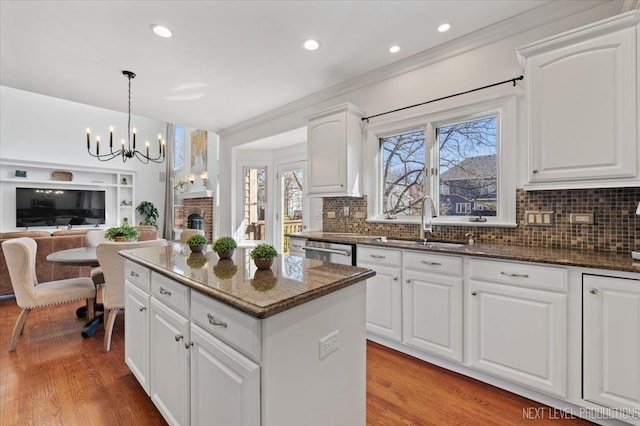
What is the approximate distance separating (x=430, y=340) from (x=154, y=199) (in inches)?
368

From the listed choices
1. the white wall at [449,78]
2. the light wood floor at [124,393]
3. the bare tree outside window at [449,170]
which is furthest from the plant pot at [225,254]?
the white wall at [449,78]

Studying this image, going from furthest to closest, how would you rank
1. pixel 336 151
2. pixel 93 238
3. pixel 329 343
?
pixel 93 238 < pixel 336 151 < pixel 329 343

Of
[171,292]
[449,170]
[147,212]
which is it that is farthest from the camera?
[147,212]

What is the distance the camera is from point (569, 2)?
83.7 inches

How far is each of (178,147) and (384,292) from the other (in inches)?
323

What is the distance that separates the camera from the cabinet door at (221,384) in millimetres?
1011

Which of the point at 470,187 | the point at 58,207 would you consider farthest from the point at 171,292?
the point at 58,207

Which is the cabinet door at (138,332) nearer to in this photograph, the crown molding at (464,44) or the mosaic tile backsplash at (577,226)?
the mosaic tile backsplash at (577,226)

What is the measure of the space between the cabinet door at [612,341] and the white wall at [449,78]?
41.3 inches

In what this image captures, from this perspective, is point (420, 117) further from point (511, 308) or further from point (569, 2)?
point (511, 308)

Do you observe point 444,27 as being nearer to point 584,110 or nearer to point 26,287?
point 584,110

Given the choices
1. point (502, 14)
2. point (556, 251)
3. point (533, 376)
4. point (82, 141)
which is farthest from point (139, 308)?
point (82, 141)

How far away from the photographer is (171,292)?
1477 millimetres

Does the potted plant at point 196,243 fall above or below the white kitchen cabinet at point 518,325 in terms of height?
above
